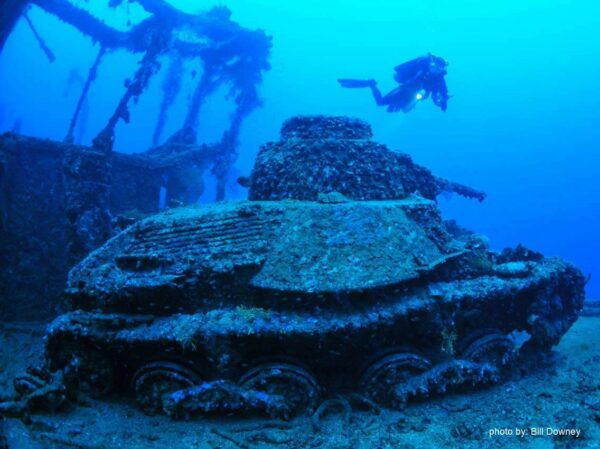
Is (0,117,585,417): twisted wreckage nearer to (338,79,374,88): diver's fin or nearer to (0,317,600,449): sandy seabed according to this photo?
(0,317,600,449): sandy seabed

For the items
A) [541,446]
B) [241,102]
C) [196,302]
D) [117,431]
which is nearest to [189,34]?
[241,102]

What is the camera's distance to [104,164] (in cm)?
1077

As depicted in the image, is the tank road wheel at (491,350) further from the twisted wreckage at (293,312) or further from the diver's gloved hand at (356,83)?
the diver's gloved hand at (356,83)

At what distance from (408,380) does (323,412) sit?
1.13 meters

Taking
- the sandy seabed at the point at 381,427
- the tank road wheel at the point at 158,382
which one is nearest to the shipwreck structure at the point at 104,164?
the tank road wheel at the point at 158,382

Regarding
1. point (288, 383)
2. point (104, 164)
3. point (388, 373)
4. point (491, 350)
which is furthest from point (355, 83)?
point (288, 383)

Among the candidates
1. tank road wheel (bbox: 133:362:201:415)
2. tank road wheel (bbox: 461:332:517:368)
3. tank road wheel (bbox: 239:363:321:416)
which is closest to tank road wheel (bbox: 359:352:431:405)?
tank road wheel (bbox: 239:363:321:416)

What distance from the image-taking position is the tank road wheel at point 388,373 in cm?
500

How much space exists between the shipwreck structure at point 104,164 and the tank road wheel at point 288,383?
4387 millimetres

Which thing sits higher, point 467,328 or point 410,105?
point 410,105

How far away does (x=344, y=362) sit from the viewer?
5160 millimetres

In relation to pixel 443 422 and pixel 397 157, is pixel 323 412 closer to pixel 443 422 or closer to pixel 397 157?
pixel 443 422

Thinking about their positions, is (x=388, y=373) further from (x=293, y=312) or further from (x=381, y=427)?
(x=293, y=312)

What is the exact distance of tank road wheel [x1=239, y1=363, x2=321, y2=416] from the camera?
186 inches
